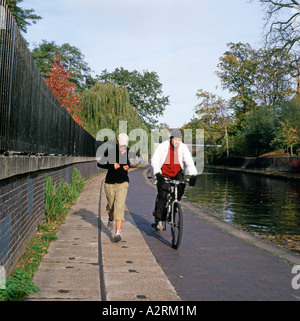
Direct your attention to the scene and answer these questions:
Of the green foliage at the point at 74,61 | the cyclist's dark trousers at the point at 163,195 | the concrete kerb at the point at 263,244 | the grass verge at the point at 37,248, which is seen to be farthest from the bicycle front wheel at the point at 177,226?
the green foliage at the point at 74,61

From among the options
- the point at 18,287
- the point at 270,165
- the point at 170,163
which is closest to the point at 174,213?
the point at 170,163

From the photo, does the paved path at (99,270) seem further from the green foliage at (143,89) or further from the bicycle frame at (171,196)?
the green foliage at (143,89)

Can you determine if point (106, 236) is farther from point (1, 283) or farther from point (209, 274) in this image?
point (1, 283)

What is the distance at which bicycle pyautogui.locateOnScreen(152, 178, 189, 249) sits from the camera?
6.74 meters

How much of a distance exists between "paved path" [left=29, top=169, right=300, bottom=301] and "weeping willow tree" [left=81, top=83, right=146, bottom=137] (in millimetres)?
25069

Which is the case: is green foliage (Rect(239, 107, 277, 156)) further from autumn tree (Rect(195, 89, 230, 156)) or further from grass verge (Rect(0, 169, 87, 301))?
grass verge (Rect(0, 169, 87, 301))

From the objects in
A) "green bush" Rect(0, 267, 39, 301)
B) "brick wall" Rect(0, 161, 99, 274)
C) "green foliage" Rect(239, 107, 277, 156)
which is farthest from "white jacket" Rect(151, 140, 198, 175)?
"green foliage" Rect(239, 107, 277, 156)

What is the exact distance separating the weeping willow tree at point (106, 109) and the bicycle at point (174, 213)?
2572 centimetres

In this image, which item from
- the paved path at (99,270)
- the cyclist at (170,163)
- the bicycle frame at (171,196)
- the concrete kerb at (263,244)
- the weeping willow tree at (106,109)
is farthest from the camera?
the weeping willow tree at (106,109)

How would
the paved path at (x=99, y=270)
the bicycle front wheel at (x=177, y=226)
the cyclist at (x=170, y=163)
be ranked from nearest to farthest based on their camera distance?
the paved path at (x=99, y=270) → the bicycle front wheel at (x=177, y=226) → the cyclist at (x=170, y=163)

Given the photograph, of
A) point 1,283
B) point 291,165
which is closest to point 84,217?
point 1,283

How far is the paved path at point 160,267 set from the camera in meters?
4.48

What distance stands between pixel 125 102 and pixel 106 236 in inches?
1140
